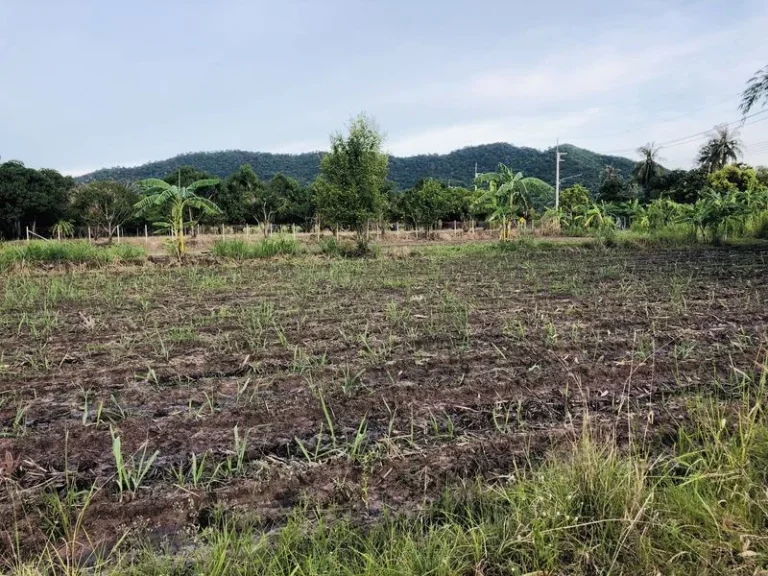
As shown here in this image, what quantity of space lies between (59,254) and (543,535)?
16143 mm

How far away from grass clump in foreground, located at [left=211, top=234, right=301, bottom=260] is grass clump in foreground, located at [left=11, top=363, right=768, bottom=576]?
14.8m

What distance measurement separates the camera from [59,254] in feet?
48.4

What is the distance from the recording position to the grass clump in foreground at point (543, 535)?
1787 mm

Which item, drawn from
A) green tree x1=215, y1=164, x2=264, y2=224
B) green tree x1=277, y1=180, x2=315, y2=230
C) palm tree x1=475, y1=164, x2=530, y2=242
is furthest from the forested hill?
palm tree x1=475, y1=164, x2=530, y2=242

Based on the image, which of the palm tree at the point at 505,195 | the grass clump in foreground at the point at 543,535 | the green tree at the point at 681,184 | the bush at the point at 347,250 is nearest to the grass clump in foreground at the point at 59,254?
the bush at the point at 347,250

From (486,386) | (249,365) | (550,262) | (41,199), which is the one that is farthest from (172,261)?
(41,199)

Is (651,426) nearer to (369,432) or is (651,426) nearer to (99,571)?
(369,432)

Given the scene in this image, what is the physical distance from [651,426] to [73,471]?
120 inches

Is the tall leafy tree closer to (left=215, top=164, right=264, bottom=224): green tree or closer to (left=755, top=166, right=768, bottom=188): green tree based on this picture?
(left=215, top=164, right=264, bottom=224): green tree

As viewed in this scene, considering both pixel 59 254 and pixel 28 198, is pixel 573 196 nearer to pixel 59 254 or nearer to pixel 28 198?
pixel 28 198

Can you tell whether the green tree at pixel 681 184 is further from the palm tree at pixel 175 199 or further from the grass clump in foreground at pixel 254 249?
the palm tree at pixel 175 199

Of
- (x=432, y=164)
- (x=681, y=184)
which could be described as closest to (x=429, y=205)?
(x=681, y=184)

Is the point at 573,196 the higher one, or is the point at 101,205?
A: the point at 573,196

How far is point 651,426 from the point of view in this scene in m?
2.97
